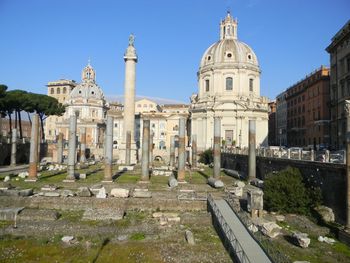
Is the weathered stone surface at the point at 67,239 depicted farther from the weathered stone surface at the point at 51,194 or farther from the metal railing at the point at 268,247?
the metal railing at the point at 268,247

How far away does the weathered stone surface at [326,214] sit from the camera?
17.4 meters

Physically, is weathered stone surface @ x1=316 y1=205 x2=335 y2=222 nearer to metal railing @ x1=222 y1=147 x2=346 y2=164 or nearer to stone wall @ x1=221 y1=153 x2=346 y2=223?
stone wall @ x1=221 y1=153 x2=346 y2=223

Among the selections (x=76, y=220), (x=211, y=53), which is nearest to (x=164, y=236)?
(x=76, y=220)

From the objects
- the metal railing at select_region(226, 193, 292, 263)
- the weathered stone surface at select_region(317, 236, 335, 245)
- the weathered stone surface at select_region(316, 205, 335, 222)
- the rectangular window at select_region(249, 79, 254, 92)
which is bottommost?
the weathered stone surface at select_region(317, 236, 335, 245)

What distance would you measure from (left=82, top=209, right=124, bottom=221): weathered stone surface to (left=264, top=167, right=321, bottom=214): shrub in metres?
7.64

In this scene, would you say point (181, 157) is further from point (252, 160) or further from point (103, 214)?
point (103, 214)

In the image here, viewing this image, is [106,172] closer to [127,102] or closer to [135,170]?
[135,170]

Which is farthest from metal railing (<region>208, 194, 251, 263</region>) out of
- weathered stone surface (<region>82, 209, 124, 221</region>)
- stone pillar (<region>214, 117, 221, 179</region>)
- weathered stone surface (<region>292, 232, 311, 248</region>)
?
stone pillar (<region>214, 117, 221, 179</region>)

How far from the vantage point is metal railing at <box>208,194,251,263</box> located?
1151cm

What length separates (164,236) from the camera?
48.6 feet

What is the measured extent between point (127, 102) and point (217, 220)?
31.7 meters

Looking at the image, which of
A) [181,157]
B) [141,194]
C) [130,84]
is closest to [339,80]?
[181,157]

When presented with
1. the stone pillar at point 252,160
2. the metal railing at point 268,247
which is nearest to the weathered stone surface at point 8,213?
the metal railing at point 268,247

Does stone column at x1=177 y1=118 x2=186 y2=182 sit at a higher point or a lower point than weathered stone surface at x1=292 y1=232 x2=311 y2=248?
higher
